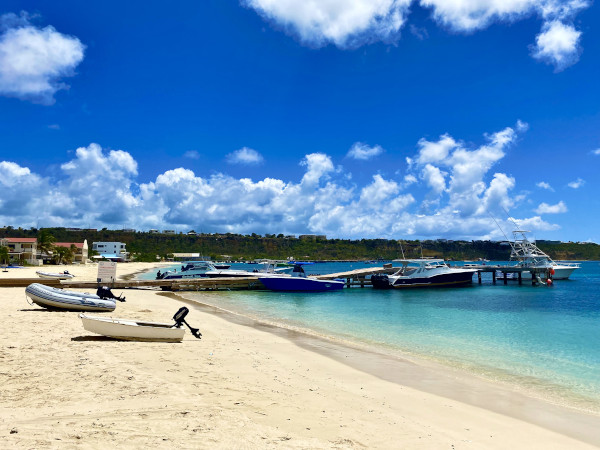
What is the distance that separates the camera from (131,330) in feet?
43.8

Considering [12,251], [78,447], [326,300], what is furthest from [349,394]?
[12,251]

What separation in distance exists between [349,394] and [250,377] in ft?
7.84

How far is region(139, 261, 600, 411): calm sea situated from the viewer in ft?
44.0

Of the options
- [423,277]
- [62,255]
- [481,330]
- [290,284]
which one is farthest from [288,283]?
[62,255]

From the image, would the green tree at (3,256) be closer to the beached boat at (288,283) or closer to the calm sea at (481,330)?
the beached boat at (288,283)

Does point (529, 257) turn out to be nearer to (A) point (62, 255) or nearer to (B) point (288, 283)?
(B) point (288, 283)

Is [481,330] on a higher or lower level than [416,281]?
lower

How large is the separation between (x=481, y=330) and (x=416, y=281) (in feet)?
94.1

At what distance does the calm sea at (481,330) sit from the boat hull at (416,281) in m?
8.76

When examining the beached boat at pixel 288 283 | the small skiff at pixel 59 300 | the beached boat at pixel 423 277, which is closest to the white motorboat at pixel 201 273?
the beached boat at pixel 288 283

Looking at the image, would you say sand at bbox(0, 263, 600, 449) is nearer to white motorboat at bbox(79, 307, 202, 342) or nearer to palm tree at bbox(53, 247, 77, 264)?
white motorboat at bbox(79, 307, 202, 342)

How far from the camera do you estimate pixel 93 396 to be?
25.1ft

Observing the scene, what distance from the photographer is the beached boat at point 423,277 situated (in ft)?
166

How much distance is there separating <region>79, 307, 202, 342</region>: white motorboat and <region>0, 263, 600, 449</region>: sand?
34cm
